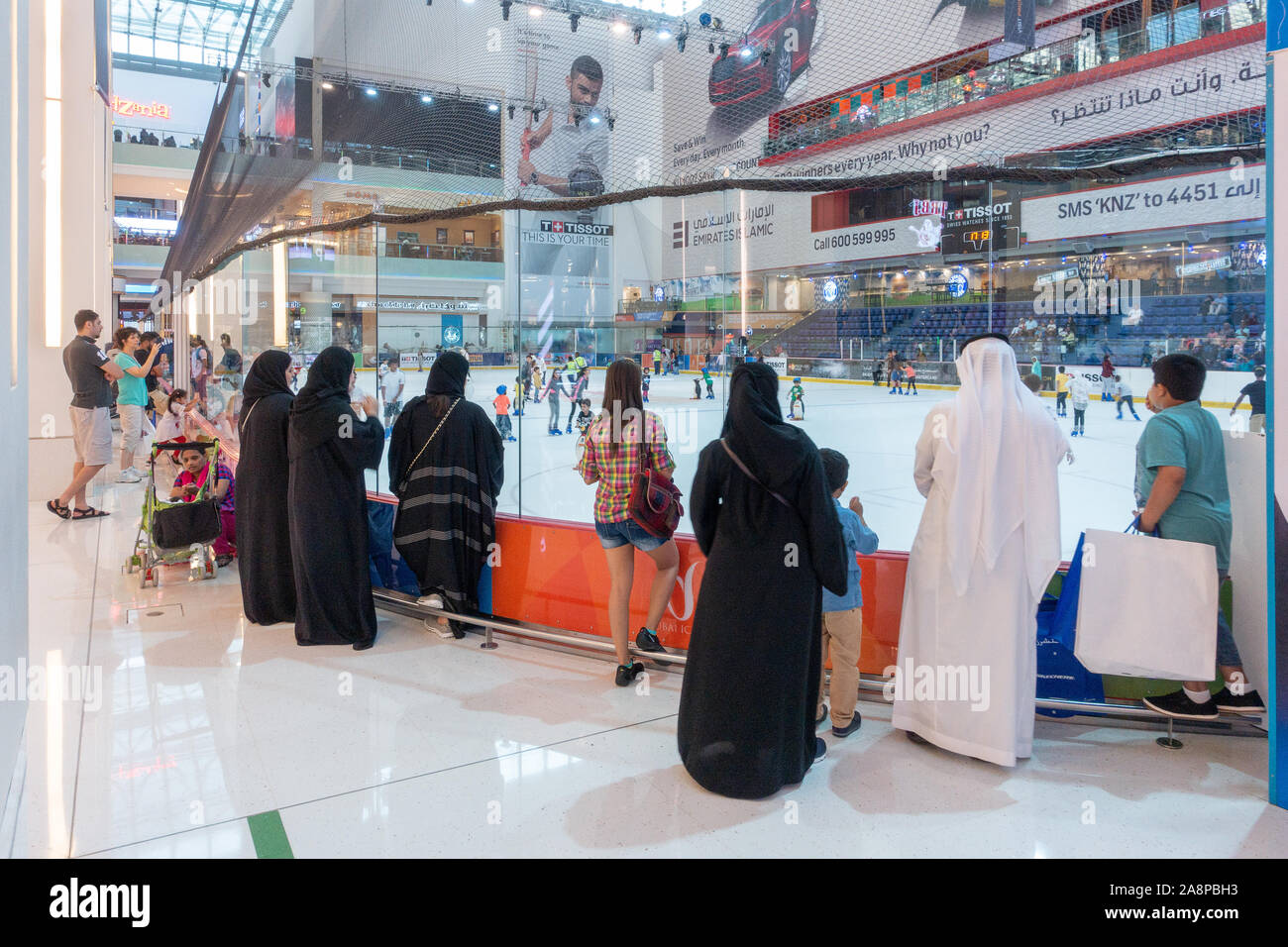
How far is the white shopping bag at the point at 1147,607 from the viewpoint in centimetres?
294

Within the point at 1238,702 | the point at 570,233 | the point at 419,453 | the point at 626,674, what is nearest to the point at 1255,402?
the point at 1238,702

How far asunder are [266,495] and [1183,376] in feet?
A: 13.5

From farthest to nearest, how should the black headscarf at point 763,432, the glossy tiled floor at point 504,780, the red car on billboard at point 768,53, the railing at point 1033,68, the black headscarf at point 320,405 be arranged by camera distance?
the red car on billboard at point 768,53
the black headscarf at point 320,405
the railing at point 1033,68
the black headscarf at point 763,432
the glossy tiled floor at point 504,780

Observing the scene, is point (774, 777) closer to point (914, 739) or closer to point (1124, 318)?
point (914, 739)

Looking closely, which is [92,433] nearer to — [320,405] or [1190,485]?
[320,405]

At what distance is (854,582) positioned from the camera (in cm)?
312

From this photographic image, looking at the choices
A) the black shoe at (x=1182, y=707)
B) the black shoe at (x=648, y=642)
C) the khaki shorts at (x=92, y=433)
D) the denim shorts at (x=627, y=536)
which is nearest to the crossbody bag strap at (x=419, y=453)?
the denim shorts at (x=627, y=536)

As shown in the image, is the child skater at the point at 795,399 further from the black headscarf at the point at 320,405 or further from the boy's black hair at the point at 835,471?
the black headscarf at the point at 320,405

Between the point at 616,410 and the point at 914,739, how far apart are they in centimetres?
168

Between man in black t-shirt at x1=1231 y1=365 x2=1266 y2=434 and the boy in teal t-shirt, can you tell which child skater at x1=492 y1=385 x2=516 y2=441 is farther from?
man in black t-shirt at x1=1231 y1=365 x2=1266 y2=434

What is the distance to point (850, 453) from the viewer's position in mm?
5082

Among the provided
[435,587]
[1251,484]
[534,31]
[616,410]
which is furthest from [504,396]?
[1251,484]

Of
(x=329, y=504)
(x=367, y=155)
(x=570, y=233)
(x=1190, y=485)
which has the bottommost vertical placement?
(x=329, y=504)

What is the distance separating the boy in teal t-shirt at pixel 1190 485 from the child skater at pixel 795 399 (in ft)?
5.34
